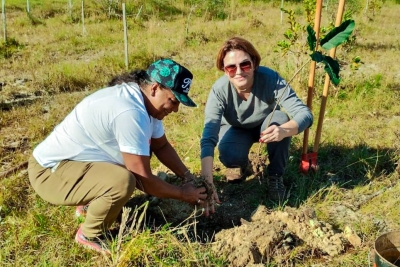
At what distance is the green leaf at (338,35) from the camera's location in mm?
2465

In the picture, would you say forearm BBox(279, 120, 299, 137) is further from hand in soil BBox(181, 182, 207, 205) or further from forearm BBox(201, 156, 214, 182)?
hand in soil BBox(181, 182, 207, 205)

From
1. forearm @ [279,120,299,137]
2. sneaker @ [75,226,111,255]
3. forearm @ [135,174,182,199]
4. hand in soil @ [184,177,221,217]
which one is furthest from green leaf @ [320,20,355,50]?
sneaker @ [75,226,111,255]

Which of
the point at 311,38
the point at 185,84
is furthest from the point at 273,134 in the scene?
the point at 185,84

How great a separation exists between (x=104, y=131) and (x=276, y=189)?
1313 mm

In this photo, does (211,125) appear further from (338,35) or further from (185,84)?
(338,35)

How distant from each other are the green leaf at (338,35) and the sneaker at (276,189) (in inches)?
37.5

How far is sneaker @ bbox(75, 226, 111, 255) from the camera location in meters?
2.19

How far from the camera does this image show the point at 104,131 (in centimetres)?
212

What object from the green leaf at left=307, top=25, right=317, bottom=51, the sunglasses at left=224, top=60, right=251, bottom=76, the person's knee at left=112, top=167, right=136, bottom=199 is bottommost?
the person's knee at left=112, top=167, right=136, bottom=199

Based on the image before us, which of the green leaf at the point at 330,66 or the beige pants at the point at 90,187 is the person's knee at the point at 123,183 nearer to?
the beige pants at the point at 90,187

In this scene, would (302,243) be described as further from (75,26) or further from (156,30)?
(75,26)

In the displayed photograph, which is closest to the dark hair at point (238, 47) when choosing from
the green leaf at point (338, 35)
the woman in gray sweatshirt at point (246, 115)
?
the woman in gray sweatshirt at point (246, 115)

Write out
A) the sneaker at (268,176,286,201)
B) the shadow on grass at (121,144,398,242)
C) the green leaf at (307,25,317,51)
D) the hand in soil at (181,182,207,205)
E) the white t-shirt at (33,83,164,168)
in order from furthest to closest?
the sneaker at (268,176,286,201) < the shadow on grass at (121,144,398,242) < the green leaf at (307,25,317,51) < the hand in soil at (181,182,207,205) < the white t-shirt at (33,83,164,168)

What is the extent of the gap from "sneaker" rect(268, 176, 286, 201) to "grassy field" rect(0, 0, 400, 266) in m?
0.12
